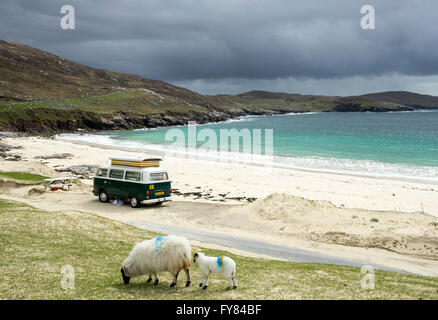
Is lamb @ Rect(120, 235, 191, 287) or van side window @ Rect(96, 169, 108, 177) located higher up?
van side window @ Rect(96, 169, 108, 177)

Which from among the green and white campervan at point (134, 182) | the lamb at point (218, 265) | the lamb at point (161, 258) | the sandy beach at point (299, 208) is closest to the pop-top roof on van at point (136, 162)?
the green and white campervan at point (134, 182)

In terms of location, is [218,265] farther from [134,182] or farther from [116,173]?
[116,173]

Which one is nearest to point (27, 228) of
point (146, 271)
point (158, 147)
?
point (146, 271)

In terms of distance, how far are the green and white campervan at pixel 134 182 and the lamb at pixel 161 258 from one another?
19.6 m

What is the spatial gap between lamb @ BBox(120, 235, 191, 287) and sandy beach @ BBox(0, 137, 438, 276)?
41.7 ft

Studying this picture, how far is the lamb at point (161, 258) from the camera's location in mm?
11594

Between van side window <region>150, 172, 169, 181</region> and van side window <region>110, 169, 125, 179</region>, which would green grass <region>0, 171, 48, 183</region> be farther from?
van side window <region>150, 172, 169, 181</region>

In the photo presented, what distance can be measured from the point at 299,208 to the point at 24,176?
32318 mm

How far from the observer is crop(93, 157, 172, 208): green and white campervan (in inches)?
1243

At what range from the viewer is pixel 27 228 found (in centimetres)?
1973

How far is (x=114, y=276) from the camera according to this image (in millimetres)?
13328

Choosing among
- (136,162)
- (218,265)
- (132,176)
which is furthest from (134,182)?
(218,265)

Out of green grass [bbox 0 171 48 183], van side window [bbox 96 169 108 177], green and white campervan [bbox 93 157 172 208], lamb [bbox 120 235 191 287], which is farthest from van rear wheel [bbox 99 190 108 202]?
lamb [bbox 120 235 191 287]

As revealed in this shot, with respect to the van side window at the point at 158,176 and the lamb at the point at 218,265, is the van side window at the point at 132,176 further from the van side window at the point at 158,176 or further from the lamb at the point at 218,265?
the lamb at the point at 218,265
